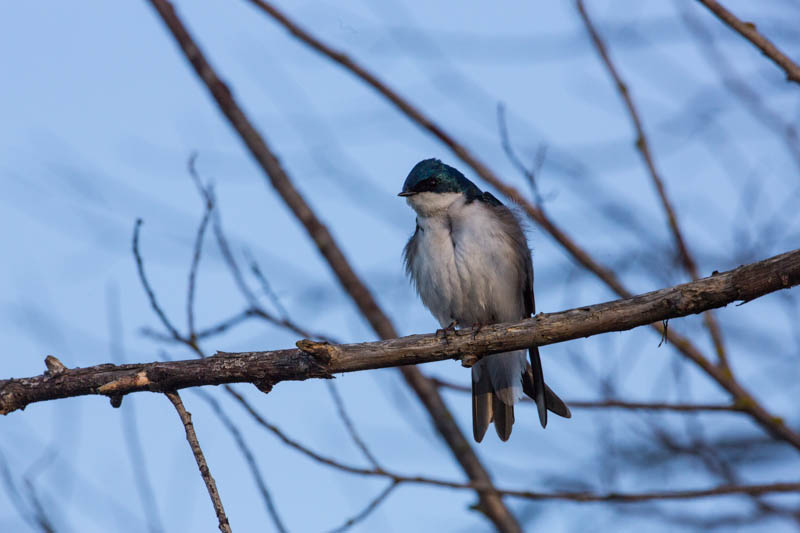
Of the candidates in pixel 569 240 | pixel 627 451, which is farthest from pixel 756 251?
pixel 569 240

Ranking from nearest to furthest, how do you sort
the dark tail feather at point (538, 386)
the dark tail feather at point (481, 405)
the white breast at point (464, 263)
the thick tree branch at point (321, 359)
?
1. the thick tree branch at point (321, 359)
2. the dark tail feather at point (538, 386)
3. the white breast at point (464, 263)
4. the dark tail feather at point (481, 405)

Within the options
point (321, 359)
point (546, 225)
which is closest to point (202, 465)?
point (321, 359)

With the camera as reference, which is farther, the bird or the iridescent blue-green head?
the iridescent blue-green head

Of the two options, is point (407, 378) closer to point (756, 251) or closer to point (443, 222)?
point (443, 222)

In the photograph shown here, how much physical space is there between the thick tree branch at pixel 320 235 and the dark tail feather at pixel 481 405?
0.13 metres

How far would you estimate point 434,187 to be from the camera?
18.7ft

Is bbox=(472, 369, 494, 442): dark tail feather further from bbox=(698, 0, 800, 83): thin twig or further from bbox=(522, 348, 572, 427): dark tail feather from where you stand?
bbox=(698, 0, 800, 83): thin twig

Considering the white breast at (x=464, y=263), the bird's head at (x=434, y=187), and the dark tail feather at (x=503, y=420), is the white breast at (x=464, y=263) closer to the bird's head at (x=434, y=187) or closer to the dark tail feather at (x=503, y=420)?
the bird's head at (x=434, y=187)

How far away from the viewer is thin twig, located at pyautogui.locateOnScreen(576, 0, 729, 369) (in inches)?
163

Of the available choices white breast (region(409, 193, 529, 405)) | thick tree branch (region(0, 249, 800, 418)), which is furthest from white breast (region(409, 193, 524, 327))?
thick tree branch (region(0, 249, 800, 418))

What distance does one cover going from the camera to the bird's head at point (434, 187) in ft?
18.4

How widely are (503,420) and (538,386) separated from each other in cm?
54

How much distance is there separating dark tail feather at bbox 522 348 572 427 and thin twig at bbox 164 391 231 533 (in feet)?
7.84

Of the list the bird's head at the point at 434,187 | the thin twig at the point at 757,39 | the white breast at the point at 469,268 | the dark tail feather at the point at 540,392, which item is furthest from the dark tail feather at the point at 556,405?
the thin twig at the point at 757,39
